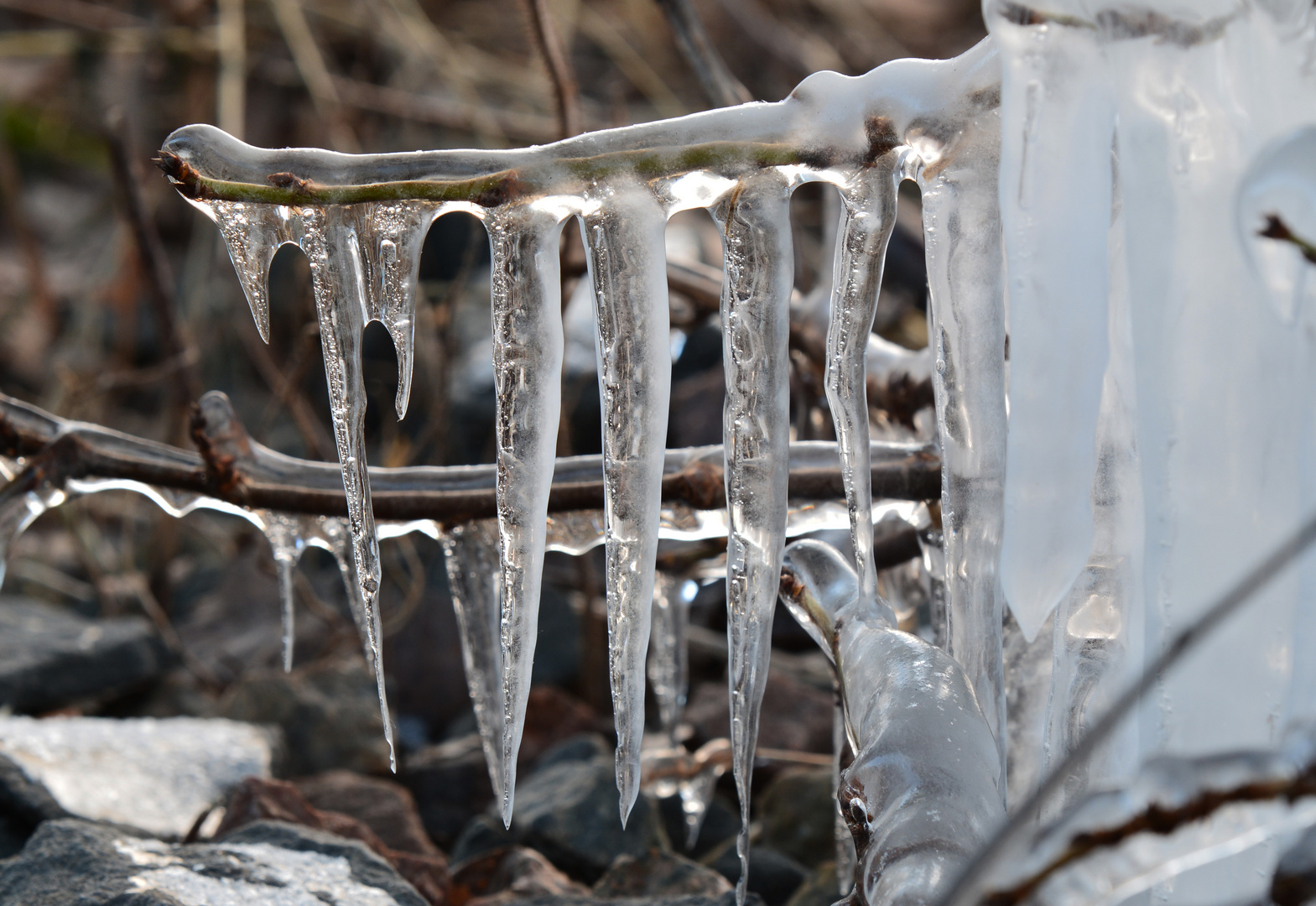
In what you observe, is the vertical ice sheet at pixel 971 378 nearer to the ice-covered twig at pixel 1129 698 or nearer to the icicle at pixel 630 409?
the icicle at pixel 630 409

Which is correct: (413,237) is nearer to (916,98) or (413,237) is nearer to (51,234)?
(916,98)

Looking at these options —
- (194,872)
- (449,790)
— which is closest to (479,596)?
(194,872)

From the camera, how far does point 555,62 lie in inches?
76.7

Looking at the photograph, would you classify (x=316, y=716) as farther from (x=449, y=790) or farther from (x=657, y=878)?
(x=657, y=878)

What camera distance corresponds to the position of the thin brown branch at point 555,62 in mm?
1907

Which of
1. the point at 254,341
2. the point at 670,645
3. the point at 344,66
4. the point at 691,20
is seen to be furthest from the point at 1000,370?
the point at 344,66

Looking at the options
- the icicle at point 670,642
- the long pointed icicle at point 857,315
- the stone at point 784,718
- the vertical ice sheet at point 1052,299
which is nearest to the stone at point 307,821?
the icicle at point 670,642

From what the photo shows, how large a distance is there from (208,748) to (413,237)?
1354 millimetres

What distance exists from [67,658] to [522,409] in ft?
6.21

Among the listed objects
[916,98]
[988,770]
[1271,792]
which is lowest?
[988,770]

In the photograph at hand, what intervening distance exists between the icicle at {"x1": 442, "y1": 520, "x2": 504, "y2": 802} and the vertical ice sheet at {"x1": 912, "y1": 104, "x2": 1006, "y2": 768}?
606 millimetres

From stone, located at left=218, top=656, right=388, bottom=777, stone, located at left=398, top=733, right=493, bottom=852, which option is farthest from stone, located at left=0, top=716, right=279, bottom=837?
stone, located at left=398, top=733, right=493, bottom=852

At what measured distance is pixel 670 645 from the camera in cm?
167

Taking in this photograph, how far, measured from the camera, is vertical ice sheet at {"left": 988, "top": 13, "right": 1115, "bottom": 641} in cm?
84
